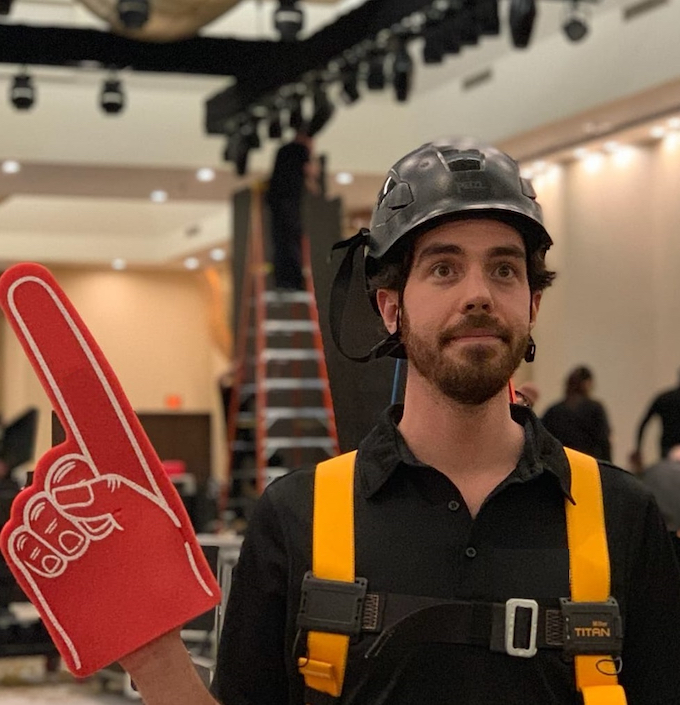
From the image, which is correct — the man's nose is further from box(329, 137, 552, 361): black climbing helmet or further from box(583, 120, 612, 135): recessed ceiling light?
box(583, 120, 612, 135): recessed ceiling light

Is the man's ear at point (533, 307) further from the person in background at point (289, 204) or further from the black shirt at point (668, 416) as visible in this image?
the person in background at point (289, 204)

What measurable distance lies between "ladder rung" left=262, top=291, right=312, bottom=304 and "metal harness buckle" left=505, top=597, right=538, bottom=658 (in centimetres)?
1005

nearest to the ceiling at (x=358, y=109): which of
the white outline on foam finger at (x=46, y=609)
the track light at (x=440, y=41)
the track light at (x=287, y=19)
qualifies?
the track light at (x=440, y=41)

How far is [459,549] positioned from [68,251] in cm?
1820

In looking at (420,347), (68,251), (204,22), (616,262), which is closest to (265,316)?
(616,262)

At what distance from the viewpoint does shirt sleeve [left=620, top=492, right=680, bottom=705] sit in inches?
65.2

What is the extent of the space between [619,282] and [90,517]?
11079mm

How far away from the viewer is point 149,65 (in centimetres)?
952

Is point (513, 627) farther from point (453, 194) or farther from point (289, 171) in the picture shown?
point (289, 171)

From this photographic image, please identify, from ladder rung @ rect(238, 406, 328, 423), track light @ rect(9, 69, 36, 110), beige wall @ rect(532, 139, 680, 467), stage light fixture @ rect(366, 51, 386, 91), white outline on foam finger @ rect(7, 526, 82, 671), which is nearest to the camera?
white outline on foam finger @ rect(7, 526, 82, 671)

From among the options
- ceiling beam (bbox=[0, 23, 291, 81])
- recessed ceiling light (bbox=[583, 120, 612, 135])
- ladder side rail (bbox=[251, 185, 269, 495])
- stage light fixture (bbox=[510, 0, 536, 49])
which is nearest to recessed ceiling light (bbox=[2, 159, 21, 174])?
ladder side rail (bbox=[251, 185, 269, 495])

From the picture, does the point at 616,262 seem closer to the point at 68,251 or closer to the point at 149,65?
the point at 149,65

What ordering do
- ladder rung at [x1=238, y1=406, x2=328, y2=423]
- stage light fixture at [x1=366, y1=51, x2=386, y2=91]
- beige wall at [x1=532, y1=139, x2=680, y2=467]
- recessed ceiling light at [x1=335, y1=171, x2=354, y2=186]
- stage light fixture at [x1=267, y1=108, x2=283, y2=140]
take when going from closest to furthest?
stage light fixture at [x1=366, y1=51, x2=386, y2=91], stage light fixture at [x1=267, y1=108, x2=283, y2=140], ladder rung at [x1=238, y1=406, x2=328, y2=423], beige wall at [x1=532, y1=139, x2=680, y2=467], recessed ceiling light at [x1=335, y1=171, x2=354, y2=186]

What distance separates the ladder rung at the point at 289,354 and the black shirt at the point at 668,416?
3752 millimetres
